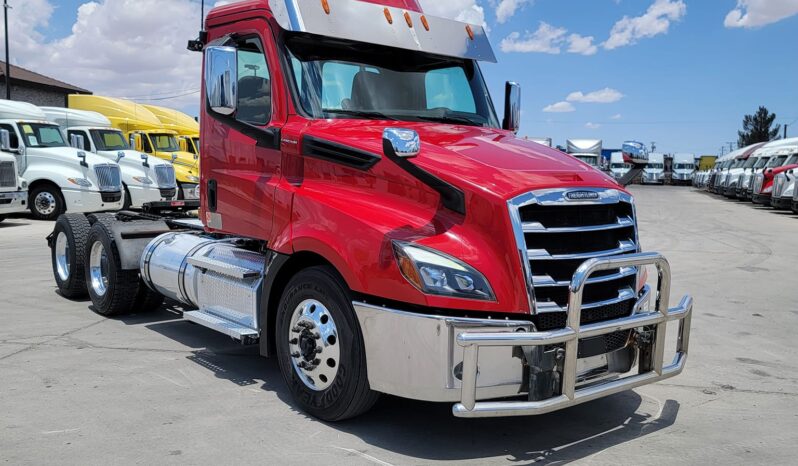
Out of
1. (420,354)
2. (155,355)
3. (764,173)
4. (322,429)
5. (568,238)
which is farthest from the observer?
(764,173)

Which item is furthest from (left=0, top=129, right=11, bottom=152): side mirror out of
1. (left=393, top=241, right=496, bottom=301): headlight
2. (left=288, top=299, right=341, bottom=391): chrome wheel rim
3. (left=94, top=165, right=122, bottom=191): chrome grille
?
(left=393, top=241, right=496, bottom=301): headlight

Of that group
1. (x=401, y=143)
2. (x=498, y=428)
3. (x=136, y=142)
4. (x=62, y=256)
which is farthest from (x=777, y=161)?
(x=401, y=143)

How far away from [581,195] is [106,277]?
5.38m

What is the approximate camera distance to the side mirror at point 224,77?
4891 millimetres

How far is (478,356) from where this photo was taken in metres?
3.67

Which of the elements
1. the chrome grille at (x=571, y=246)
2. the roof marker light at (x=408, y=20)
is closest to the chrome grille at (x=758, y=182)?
the roof marker light at (x=408, y=20)

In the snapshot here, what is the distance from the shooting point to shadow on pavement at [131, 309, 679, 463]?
4148 mm

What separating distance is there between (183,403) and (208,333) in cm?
212

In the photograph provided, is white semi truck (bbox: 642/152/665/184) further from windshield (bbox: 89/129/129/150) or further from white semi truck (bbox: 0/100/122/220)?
white semi truck (bbox: 0/100/122/220)

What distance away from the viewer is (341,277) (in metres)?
4.28

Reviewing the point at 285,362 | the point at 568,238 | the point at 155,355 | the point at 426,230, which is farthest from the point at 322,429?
the point at 155,355

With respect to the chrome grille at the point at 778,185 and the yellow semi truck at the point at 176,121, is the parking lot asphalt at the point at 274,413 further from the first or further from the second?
the yellow semi truck at the point at 176,121

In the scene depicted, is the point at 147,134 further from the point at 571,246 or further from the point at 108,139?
the point at 571,246

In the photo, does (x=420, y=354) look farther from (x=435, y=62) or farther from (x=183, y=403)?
(x=435, y=62)
